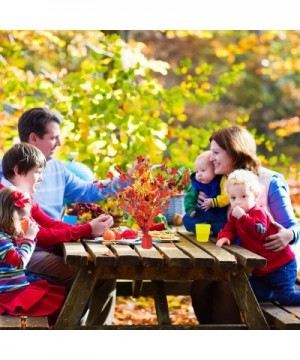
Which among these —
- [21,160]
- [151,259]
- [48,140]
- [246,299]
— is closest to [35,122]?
[48,140]

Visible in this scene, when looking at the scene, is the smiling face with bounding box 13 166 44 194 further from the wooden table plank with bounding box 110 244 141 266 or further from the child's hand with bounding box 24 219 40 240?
the wooden table plank with bounding box 110 244 141 266

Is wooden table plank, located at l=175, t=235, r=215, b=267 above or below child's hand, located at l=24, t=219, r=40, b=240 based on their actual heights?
below

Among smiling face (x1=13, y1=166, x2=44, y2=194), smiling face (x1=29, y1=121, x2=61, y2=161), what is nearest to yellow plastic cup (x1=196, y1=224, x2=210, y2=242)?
smiling face (x1=13, y1=166, x2=44, y2=194)

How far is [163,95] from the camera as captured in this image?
720cm

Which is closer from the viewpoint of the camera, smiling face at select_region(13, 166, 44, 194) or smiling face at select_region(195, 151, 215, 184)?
smiling face at select_region(13, 166, 44, 194)

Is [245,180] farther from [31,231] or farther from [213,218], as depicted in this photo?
[31,231]

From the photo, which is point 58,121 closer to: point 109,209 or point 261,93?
point 109,209

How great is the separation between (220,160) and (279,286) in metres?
0.83

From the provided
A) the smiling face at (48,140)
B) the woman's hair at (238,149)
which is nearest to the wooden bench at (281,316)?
the woman's hair at (238,149)

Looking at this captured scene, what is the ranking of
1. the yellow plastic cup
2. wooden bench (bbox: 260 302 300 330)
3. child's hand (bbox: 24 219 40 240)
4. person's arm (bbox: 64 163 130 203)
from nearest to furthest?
wooden bench (bbox: 260 302 300 330)
child's hand (bbox: 24 219 40 240)
the yellow plastic cup
person's arm (bbox: 64 163 130 203)

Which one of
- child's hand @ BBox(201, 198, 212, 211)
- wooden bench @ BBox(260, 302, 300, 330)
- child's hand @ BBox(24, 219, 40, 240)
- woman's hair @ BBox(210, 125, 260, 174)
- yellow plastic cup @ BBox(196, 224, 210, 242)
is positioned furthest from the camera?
child's hand @ BBox(201, 198, 212, 211)

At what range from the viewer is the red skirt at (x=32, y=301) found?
163 inches

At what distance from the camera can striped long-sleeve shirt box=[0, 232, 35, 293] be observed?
13.6 ft

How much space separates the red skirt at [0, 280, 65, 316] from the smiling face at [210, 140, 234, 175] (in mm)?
1217
